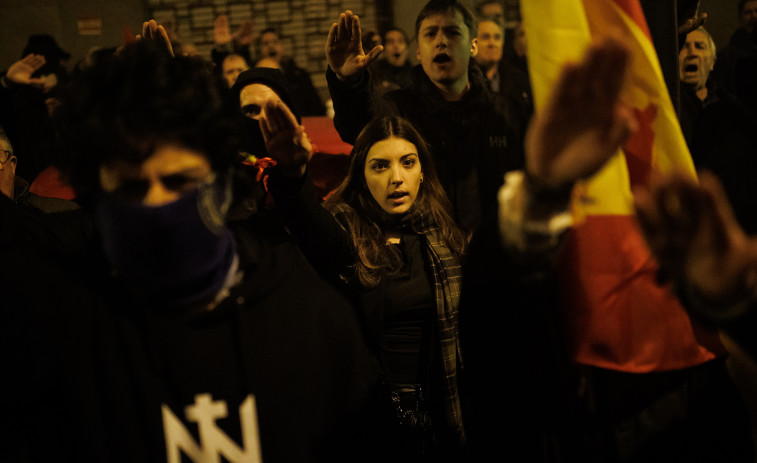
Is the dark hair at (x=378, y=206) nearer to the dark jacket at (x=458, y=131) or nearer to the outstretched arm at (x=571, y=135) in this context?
the dark jacket at (x=458, y=131)

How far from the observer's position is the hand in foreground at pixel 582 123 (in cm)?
125

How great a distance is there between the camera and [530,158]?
1.33 m

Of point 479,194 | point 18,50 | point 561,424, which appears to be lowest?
point 561,424

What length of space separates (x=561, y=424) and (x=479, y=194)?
199 cm

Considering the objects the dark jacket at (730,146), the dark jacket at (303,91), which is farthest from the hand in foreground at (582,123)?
the dark jacket at (303,91)

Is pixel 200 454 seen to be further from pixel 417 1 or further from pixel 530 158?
pixel 417 1

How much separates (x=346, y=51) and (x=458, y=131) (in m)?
0.80

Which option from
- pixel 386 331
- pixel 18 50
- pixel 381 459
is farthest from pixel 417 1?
pixel 381 459

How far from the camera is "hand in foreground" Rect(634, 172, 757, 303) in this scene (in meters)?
1.25

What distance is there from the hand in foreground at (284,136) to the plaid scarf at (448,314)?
1.13 meters

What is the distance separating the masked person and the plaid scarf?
46.1 inches

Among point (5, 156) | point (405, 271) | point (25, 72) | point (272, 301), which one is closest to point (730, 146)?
point (405, 271)

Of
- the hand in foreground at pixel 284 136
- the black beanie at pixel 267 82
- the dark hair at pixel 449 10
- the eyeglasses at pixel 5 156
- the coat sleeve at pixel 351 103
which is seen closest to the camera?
the hand in foreground at pixel 284 136

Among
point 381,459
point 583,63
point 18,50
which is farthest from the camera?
point 18,50
